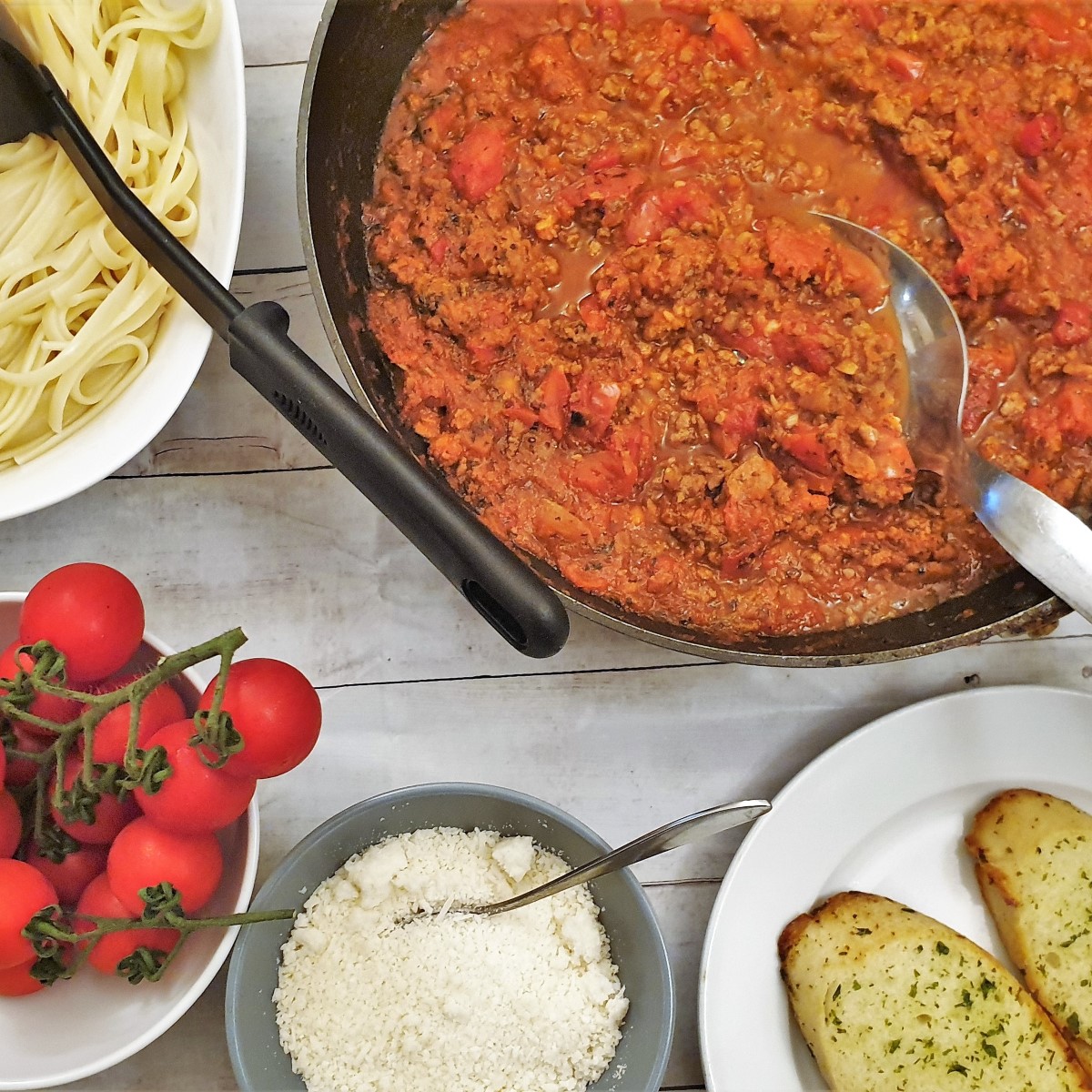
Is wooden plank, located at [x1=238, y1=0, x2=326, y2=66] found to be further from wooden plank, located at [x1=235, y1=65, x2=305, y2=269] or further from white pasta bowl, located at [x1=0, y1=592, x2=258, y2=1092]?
white pasta bowl, located at [x1=0, y1=592, x2=258, y2=1092]

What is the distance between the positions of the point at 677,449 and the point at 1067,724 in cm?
93

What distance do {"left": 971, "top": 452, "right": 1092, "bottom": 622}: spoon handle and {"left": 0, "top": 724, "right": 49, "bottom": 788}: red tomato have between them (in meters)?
1.69

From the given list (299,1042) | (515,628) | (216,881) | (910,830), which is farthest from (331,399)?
(910,830)

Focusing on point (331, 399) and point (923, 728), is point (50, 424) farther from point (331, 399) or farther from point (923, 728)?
point (923, 728)

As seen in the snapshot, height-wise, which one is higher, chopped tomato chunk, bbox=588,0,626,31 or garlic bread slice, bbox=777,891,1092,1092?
chopped tomato chunk, bbox=588,0,626,31

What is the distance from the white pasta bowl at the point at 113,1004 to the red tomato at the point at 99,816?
20cm

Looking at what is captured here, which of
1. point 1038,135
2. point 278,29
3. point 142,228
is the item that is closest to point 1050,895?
point 1038,135

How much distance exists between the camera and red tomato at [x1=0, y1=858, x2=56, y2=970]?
5.60ft

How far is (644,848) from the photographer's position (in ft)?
6.35

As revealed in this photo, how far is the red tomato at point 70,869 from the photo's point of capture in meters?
1.90

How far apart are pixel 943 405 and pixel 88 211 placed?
1.63 m

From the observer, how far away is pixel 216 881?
1.88 meters

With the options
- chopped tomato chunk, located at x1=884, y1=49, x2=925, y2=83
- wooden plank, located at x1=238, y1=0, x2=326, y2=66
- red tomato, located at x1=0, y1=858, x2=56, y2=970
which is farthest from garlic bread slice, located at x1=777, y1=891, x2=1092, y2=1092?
wooden plank, located at x1=238, y1=0, x2=326, y2=66

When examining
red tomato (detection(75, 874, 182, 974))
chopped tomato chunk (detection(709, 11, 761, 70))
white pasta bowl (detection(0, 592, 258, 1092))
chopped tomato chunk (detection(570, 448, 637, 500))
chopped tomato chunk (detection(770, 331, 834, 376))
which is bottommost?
white pasta bowl (detection(0, 592, 258, 1092))
